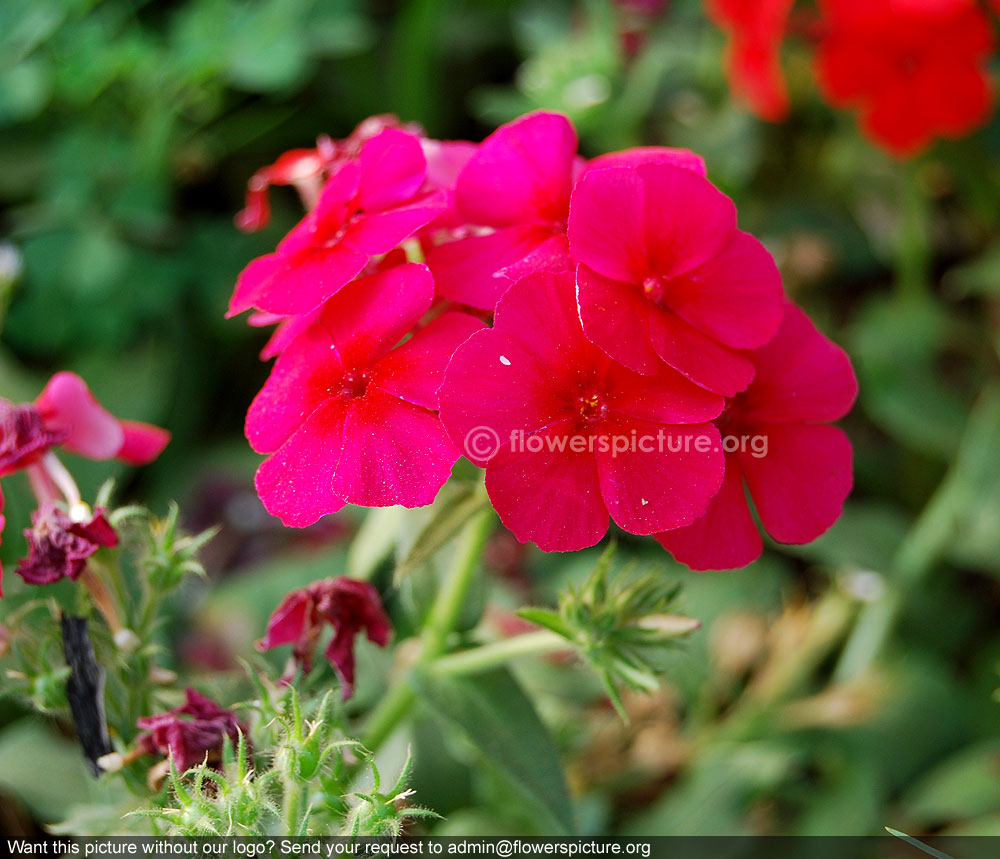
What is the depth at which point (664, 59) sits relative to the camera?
1.76 m

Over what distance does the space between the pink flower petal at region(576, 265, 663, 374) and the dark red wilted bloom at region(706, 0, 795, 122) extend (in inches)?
41.0

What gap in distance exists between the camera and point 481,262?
0.73 m

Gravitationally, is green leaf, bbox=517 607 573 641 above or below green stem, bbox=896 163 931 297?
above

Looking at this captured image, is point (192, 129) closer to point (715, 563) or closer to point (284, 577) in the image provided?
point (284, 577)

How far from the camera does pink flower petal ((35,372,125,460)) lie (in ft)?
2.64

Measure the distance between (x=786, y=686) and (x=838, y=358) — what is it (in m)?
0.83

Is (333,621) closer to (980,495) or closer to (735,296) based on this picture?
(735,296)

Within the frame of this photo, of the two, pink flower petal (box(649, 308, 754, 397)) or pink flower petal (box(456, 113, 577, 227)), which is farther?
pink flower petal (box(456, 113, 577, 227))

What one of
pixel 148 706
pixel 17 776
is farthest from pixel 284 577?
pixel 148 706

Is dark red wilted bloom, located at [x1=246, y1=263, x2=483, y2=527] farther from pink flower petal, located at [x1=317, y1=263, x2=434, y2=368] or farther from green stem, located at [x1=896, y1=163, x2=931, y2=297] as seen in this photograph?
green stem, located at [x1=896, y1=163, x2=931, y2=297]

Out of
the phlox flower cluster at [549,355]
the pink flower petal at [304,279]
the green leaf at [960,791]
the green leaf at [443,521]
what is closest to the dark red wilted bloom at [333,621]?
the green leaf at [443,521]

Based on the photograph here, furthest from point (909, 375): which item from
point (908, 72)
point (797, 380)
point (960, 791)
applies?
point (797, 380)

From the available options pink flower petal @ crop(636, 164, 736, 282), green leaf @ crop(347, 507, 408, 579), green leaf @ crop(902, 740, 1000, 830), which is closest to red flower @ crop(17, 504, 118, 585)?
green leaf @ crop(347, 507, 408, 579)

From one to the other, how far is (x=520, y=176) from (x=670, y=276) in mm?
153
